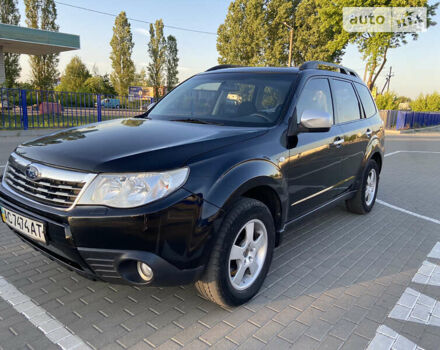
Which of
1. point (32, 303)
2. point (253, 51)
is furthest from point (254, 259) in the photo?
point (253, 51)

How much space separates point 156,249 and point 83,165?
25.6 inches

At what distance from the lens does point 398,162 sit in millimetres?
10008

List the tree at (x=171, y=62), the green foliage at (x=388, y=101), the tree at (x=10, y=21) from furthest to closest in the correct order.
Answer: the tree at (x=171, y=62) < the tree at (x=10, y=21) < the green foliage at (x=388, y=101)

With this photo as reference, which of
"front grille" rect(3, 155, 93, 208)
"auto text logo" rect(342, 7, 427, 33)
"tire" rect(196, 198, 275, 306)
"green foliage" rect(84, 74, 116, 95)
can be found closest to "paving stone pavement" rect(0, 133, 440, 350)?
"tire" rect(196, 198, 275, 306)

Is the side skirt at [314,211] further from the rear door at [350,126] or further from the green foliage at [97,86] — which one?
the green foliage at [97,86]

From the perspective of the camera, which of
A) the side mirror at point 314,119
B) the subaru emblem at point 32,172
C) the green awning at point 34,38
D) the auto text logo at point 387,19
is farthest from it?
the auto text logo at point 387,19

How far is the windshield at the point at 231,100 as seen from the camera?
3.00m

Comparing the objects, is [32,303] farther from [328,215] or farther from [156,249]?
[328,215]

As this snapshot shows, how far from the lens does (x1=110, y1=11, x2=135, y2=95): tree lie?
1750 inches

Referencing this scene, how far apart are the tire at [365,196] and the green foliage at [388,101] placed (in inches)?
909

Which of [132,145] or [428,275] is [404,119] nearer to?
[428,275]

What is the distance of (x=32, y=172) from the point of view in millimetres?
2232

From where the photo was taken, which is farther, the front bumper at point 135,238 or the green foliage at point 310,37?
the green foliage at point 310,37

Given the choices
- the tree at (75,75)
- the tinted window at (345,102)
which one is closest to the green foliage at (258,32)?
the tree at (75,75)
